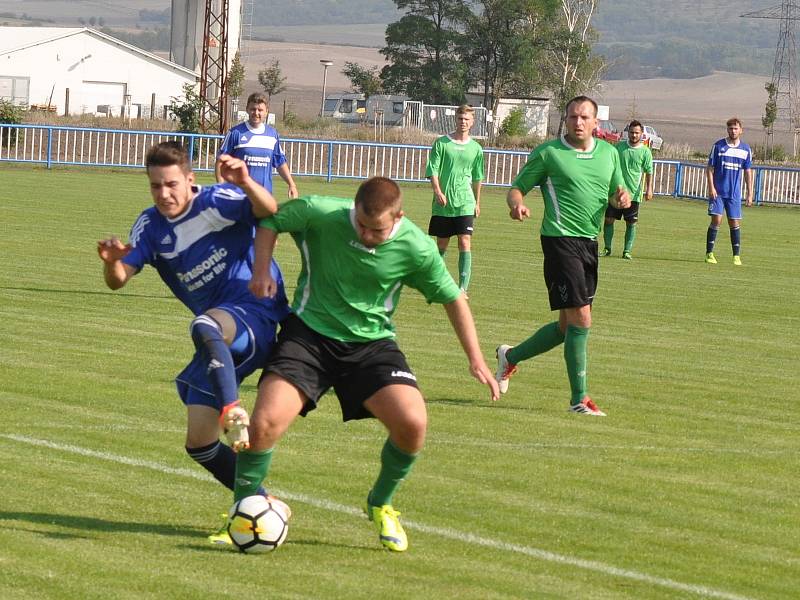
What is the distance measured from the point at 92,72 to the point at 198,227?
310ft

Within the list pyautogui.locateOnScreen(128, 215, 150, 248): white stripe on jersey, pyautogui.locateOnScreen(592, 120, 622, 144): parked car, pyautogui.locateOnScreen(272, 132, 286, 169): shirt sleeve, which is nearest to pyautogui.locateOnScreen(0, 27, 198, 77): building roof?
pyautogui.locateOnScreen(592, 120, 622, 144): parked car

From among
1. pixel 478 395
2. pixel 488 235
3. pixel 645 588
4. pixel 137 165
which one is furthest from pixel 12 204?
pixel 645 588

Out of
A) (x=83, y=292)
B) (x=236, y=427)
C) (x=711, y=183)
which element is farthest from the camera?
(x=711, y=183)

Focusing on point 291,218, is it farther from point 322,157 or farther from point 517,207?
point 322,157

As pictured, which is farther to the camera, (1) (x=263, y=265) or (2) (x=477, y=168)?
(2) (x=477, y=168)

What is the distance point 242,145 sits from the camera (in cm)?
1634

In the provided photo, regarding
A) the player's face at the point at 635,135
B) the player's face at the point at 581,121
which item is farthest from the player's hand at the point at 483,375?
the player's face at the point at 635,135

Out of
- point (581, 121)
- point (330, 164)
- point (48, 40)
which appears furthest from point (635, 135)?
point (48, 40)

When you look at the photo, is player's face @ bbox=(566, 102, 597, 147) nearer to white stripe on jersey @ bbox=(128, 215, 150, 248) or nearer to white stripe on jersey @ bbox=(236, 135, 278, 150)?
white stripe on jersey @ bbox=(128, 215, 150, 248)

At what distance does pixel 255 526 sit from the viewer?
6293 millimetres

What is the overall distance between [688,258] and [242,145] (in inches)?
425

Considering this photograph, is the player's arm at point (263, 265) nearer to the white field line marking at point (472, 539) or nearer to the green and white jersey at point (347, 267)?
the green and white jersey at point (347, 267)

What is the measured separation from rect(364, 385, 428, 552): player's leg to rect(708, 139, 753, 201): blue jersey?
1765 centimetres

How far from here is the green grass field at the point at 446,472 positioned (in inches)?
242
